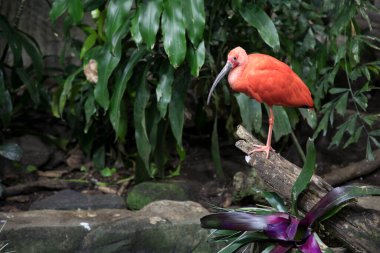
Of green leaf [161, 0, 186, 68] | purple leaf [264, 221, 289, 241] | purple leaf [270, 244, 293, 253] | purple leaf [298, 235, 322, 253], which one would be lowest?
purple leaf [270, 244, 293, 253]

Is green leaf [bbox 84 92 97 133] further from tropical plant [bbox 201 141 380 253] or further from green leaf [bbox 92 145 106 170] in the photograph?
tropical plant [bbox 201 141 380 253]

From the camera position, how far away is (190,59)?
514 cm

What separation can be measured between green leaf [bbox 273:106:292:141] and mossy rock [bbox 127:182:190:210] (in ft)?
3.55

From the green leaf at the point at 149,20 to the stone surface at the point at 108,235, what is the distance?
4.35ft

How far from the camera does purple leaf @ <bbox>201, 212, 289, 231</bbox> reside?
3873 millimetres

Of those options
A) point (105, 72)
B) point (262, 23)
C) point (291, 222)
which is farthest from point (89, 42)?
point (291, 222)

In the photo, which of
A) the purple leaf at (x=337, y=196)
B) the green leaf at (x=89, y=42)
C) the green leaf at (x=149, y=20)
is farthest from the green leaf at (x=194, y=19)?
the purple leaf at (x=337, y=196)

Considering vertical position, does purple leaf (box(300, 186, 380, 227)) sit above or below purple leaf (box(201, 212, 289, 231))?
above

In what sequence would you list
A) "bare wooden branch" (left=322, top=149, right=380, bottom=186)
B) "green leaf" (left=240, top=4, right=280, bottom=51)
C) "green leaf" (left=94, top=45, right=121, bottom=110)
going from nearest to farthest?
"green leaf" (left=240, top=4, right=280, bottom=51) < "green leaf" (left=94, top=45, right=121, bottom=110) < "bare wooden branch" (left=322, top=149, right=380, bottom=186)

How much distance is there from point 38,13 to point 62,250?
3.32m

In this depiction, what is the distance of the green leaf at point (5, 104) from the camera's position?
238 inches

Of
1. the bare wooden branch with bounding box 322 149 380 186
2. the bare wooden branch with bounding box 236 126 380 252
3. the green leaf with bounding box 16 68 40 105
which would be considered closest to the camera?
the bare wooden branch with bounding box 236 126 380 252

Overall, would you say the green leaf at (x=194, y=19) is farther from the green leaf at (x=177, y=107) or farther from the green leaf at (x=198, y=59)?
the green leaf at (x=177, y=107)

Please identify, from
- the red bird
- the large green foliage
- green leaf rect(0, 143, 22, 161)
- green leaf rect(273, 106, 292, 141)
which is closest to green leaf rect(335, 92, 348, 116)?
the large green foliage
